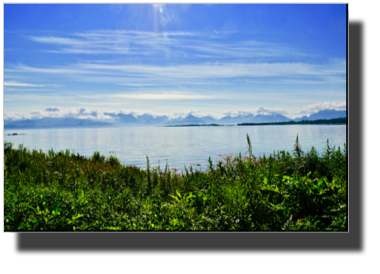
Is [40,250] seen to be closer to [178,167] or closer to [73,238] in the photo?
[73,238]

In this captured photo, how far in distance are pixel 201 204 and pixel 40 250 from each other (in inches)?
81.3

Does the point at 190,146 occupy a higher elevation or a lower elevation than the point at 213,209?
higher

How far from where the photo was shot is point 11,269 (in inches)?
109

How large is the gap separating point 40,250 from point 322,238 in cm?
310

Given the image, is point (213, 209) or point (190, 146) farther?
point (190, 146)

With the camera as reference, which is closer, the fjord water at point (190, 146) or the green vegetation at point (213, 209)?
the green vegetation at point (213, 209)

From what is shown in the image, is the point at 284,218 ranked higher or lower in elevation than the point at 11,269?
higher

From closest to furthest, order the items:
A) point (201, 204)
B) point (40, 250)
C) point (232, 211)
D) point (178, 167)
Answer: point (40, 250) < point (232, 211) < point (201, 204) < point (178, 167)

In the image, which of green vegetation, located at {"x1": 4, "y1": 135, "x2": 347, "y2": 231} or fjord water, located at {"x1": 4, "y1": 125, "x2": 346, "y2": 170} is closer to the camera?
green vegetation, located at {"x1": 4, "y1": 135, "x2": 347, "y2": 231}
